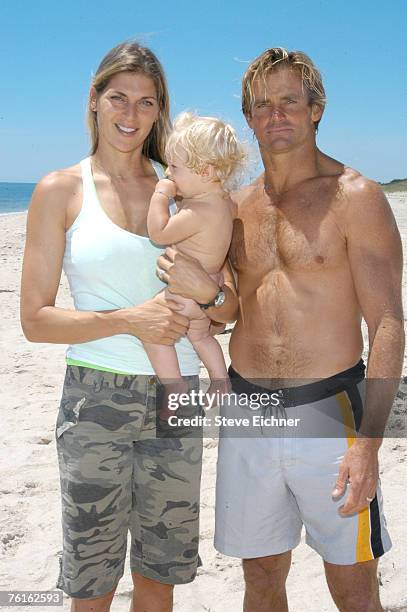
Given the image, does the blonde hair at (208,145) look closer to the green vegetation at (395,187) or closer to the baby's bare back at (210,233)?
the baby's bare back at (210,233)

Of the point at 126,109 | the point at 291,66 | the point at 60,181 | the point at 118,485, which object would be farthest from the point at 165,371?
the point at 291,66

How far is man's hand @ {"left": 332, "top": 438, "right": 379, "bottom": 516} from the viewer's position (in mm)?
2760

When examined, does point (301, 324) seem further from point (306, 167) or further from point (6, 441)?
point (6, 441)

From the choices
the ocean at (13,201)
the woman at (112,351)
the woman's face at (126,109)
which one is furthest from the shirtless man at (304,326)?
the ocean at (13,201)

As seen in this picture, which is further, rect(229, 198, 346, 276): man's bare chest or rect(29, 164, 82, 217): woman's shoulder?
rect(229, 198, 346, 276): man's bare chest

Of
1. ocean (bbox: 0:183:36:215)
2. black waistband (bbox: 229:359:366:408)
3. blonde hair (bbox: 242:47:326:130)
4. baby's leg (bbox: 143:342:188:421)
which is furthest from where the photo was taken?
ocean (bbox: 0:183:36:215)

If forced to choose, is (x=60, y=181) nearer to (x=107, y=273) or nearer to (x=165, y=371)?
(x=107, y=273)

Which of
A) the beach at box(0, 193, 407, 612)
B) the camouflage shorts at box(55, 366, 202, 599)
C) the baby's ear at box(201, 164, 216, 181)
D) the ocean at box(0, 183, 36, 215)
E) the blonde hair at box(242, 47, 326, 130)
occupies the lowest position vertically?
the ocean at box(0, 183, 36, 215)

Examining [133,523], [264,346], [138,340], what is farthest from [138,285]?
[133,523]

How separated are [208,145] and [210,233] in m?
0.42

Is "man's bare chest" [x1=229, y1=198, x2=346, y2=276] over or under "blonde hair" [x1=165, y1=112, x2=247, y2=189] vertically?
under

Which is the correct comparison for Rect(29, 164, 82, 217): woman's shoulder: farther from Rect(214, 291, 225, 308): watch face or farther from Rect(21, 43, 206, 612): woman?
Rect(214, 291, 225, 308): watch face

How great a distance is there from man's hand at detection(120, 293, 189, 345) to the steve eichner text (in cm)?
26

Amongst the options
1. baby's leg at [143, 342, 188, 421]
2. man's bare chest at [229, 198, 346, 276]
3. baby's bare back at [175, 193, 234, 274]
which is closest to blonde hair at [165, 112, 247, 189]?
baby's bare back at [175, 193, 234, 274]
